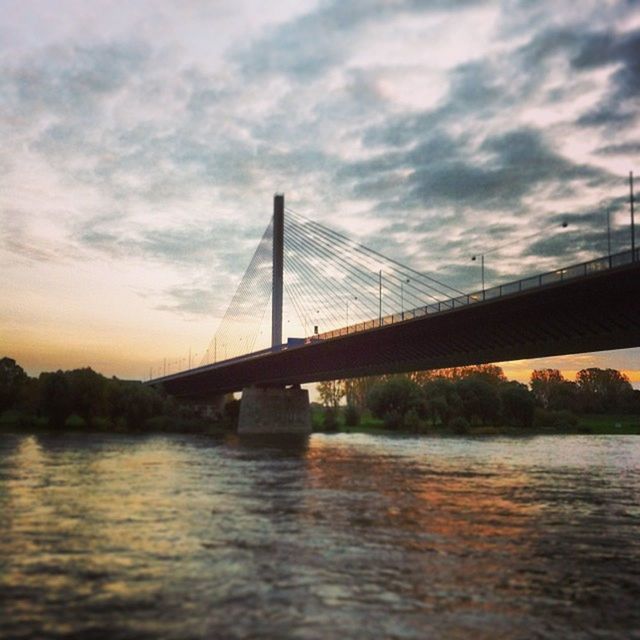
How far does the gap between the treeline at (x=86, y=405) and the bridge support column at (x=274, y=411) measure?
24.1ft

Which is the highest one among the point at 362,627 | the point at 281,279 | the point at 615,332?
the point at 281,279

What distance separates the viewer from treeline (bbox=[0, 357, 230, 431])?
8831cm

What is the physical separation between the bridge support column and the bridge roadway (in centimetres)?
1575

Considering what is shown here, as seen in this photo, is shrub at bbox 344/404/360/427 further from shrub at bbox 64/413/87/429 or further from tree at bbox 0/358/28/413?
tree at bbox 0/358/28/413

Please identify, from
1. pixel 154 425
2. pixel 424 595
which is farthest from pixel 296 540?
pixel 154 425

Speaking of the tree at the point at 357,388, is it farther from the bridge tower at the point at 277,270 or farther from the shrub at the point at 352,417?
the bridge tower at the point at 277,270

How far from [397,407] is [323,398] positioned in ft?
227

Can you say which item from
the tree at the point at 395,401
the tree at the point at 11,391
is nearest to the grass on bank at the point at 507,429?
the tree at the point at 395,401

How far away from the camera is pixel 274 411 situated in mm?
101688

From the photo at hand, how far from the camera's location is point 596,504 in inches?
1148

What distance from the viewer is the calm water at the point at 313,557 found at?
12.3 m

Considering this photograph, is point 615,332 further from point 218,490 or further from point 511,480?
point 218,490

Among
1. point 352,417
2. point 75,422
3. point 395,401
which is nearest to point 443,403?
point 395,401

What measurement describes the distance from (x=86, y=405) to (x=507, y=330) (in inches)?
2217
